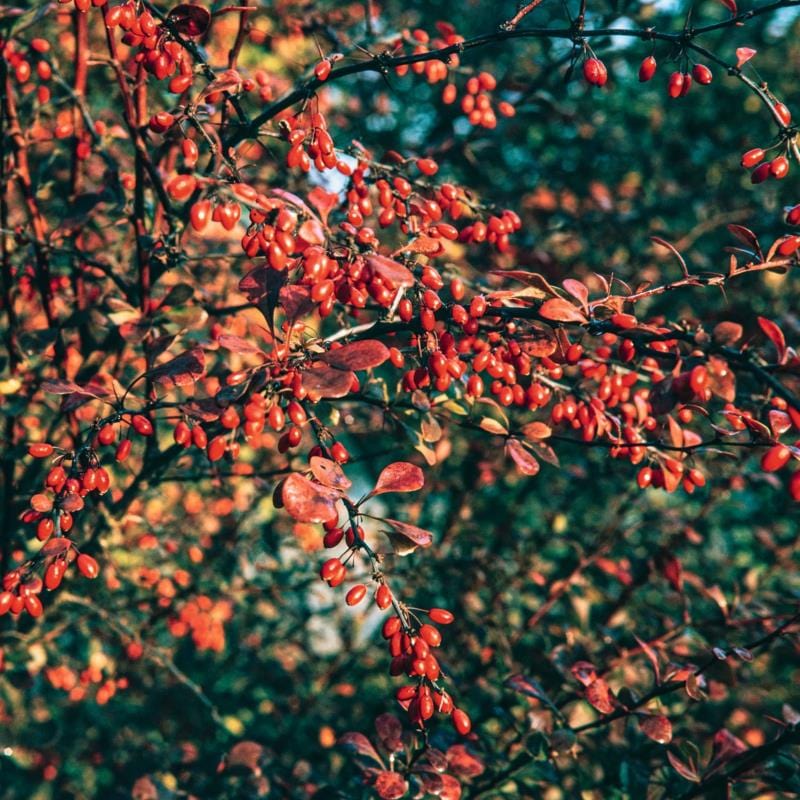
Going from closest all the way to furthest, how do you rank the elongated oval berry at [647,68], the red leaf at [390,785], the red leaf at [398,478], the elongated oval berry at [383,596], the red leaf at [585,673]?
1. the elongated oval berry at [383,596]
2. the red leaf at [398,478]
3. the red leaf at [390,785]
4. the elongated oval berry at [647,68]
5. the red leaf at [585,673]

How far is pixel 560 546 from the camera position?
3.47m

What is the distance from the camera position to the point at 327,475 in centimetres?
141

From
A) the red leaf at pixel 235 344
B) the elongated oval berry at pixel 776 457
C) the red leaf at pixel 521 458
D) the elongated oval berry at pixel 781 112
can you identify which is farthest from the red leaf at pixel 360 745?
the elongated oval berry at pixel 781 112

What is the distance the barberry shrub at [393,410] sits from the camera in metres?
1.54

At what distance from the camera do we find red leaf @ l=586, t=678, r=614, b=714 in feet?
6.00

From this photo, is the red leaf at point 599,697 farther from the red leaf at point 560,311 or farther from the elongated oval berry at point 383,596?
the red leaf at point 560,311

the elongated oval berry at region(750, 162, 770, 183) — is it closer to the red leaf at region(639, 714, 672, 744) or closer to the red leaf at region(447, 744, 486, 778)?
the red leaf at region(639, 714, 672, 744)

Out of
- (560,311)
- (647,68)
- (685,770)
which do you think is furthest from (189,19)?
(685,770)

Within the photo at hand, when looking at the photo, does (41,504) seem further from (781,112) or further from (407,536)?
(781,112)

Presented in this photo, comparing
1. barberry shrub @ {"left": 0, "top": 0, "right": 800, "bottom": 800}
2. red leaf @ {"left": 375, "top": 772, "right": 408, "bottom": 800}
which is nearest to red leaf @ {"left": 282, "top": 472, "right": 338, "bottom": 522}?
barberry shrub @ {"left": 0, "top": 0, "right": 800, "bottom": 800}

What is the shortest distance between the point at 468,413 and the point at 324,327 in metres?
2.59

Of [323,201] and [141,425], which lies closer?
[141,425]

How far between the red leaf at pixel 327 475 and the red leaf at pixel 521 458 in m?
0.48

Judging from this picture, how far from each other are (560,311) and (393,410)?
54cm
